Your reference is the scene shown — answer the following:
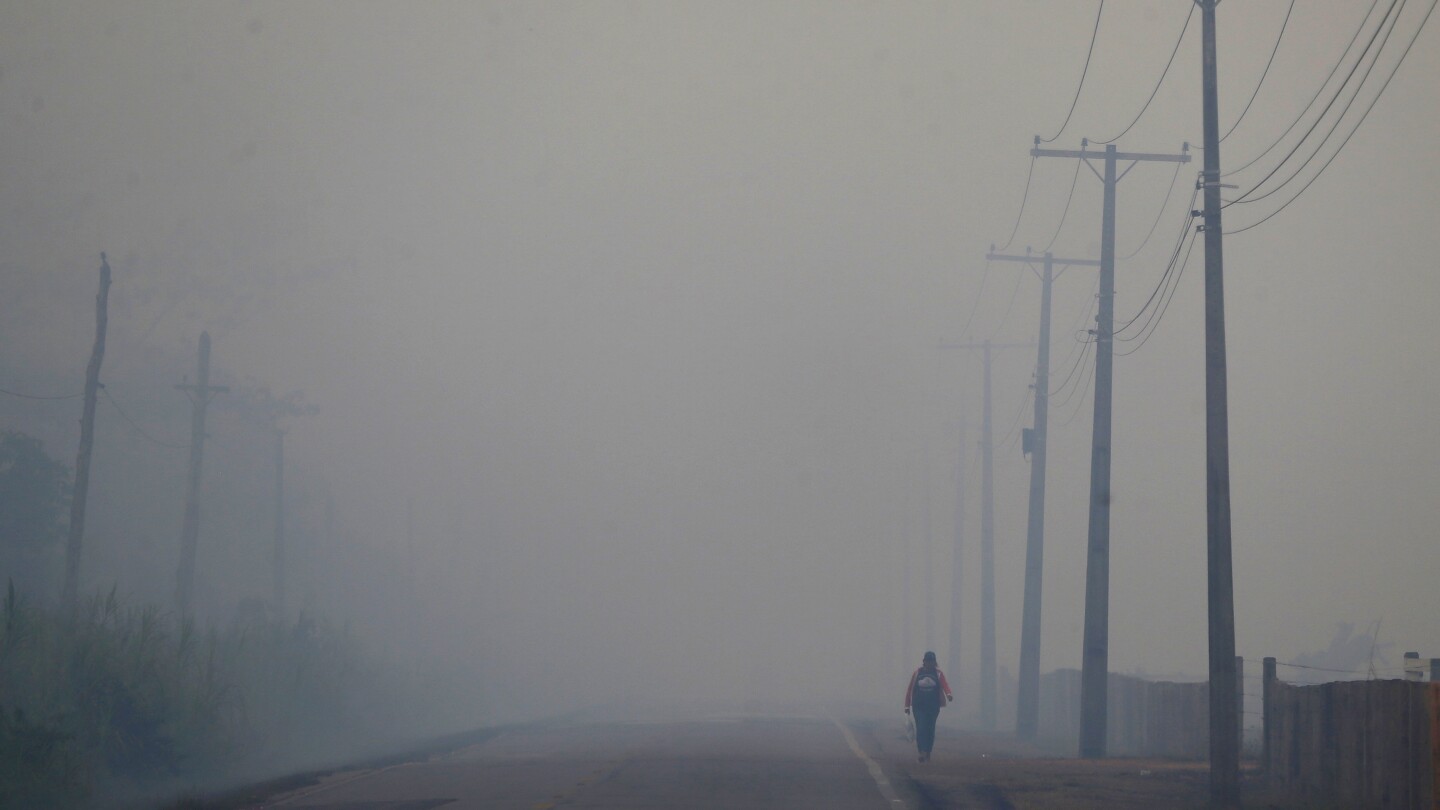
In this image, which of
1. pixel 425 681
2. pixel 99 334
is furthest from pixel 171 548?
pixel 99 334

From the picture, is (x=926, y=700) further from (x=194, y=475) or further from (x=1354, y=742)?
(x=194, y=475)

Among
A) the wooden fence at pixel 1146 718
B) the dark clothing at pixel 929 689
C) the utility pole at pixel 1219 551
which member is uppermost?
the utility pole at pixel 1219 551

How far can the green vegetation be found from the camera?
20.9 meters

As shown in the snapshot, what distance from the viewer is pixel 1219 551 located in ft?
66.4

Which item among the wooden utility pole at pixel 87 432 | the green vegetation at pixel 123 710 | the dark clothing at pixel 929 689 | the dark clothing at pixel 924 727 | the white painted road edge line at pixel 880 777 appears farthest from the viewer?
the wooden utility pole at pixel 87 432

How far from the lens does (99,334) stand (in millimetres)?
38531

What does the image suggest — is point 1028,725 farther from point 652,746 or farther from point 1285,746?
point 1285,746

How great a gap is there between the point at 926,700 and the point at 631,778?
8.47 meters

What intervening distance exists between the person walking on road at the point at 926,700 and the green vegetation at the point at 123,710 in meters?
12.0

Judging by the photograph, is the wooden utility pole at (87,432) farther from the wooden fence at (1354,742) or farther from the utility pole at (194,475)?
the wooden fence at (1354,742)

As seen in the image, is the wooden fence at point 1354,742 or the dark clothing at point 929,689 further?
the dark clothing at point 929,689

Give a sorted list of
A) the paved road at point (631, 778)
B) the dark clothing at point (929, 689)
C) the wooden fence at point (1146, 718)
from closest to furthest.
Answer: the paved road at point (631, 778) < the dark clothing at point (929, 689) < the wooden fence at point (1146, 718)

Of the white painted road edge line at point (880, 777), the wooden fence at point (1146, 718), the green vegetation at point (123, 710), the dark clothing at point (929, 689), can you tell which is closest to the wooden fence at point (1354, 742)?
the wooden fence at point (1146, 718)

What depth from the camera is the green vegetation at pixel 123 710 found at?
68.4 ft
